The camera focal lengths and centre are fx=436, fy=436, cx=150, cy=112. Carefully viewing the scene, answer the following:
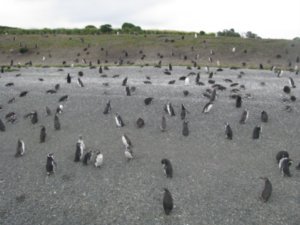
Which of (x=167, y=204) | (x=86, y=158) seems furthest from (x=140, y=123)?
(x=167, y=204)

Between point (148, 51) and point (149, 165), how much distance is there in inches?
1428

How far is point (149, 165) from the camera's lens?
15.6 metres

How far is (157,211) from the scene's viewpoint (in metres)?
12.6

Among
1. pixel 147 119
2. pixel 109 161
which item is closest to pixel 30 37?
pixel 147 119

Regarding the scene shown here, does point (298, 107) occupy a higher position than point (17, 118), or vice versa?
point (298, 107)

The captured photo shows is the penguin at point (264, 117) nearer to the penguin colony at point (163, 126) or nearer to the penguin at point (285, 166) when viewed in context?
the penguin colony at point (163, 126)

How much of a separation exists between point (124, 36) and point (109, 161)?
44.2m

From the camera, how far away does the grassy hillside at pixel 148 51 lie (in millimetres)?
46812

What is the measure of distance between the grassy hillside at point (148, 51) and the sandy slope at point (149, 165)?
71.2ft

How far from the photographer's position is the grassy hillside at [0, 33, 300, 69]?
46812 mm

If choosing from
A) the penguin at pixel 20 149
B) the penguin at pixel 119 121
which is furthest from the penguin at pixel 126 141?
the penguin at pixel 20 149

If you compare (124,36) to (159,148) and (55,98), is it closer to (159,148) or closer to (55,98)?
(55,98)

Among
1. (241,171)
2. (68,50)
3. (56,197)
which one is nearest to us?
(56,197)

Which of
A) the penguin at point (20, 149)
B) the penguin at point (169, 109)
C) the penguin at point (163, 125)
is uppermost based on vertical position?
the penguin at point (169, 109)
